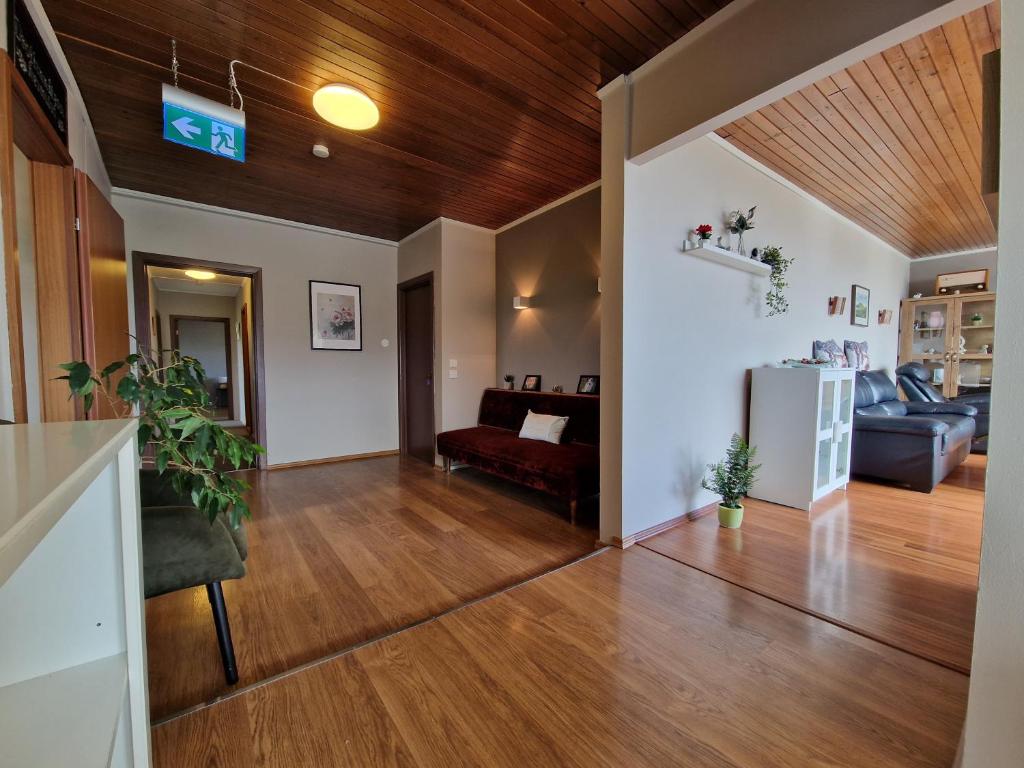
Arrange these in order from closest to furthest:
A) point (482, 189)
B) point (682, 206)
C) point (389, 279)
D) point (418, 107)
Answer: point (418, 107)
point (682, 206)
point (482, 189)
point (389, 279)

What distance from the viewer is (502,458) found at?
10.6 ft

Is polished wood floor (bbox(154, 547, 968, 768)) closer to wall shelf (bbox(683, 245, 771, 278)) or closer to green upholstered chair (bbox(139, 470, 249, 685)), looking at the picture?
green upholstered chair (bbox(139, 470, 249, 685))

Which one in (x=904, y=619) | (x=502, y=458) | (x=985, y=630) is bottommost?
(x=904, y=619)

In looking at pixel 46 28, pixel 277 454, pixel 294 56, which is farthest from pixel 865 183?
pixel 277 454

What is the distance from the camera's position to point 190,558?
52.2 inches

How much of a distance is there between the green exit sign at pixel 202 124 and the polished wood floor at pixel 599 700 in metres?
2.34

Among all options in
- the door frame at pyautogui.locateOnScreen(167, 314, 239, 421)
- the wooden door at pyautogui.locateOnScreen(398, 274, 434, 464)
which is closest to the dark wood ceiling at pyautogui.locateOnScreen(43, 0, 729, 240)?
the wooden door at pyautogui.locateOnScreen(398, 274, 434, 464)

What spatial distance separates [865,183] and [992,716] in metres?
4.07

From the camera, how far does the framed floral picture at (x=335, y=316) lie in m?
4.36

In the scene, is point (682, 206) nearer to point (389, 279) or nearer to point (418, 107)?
point (418, 107)

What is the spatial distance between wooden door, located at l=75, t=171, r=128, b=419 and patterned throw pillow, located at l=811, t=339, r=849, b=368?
5.30 metres

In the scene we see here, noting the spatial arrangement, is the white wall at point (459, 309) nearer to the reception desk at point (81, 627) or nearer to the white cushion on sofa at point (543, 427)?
the white cushion on sofa at point (543, 427)

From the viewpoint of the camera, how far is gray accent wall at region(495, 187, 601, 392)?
3562 millimetres

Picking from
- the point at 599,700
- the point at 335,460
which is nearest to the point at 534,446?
the point at 599,700
